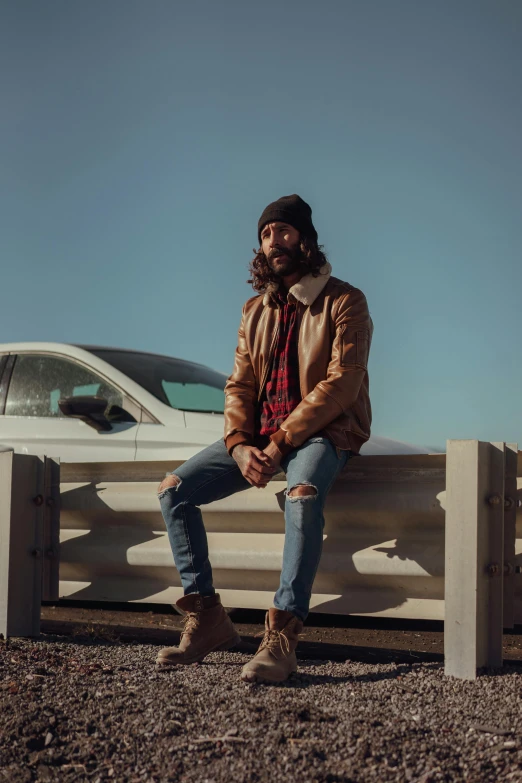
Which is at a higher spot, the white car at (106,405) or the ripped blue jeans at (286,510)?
the white car at (106,405)

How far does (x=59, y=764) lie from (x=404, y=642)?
2.38m

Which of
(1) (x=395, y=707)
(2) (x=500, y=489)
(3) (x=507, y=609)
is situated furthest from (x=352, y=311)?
(1) (x=395, y=707)

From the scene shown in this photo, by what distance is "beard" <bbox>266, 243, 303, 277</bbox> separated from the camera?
4.66 metres

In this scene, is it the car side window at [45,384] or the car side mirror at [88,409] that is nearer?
the car side mirror at [88,409]

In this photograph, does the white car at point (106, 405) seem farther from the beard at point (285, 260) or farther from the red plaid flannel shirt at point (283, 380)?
the beard at point (285, 260)

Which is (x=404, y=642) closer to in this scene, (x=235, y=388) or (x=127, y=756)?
(x=235, y=388)

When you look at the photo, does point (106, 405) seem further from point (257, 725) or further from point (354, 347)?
point (257, 725)

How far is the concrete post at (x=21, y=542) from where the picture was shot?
4.96 metres

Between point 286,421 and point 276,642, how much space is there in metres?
1.04

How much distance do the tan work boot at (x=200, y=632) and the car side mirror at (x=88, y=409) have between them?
2625 millimetres

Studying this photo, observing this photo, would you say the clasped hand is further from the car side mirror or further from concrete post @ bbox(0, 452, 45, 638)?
the car side mirror

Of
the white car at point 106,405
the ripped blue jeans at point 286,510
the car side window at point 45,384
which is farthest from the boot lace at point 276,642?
the car side window at point 45,384

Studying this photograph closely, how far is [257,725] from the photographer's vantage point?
2992 mm

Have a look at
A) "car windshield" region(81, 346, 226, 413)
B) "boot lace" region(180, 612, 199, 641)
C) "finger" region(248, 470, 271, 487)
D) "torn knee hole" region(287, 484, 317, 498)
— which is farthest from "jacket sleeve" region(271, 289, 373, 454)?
"car windshield" region(81, 346, 226, 413)
